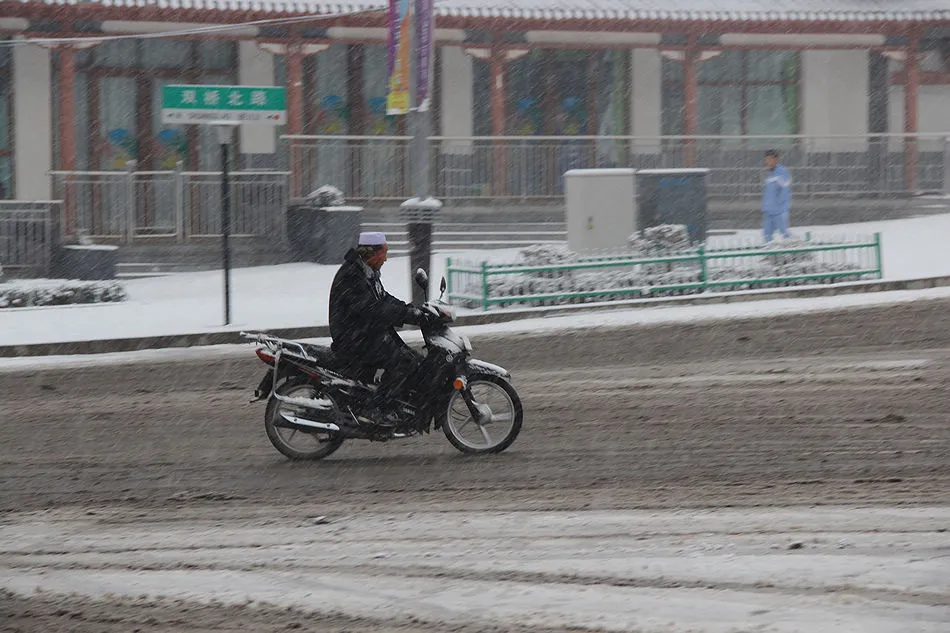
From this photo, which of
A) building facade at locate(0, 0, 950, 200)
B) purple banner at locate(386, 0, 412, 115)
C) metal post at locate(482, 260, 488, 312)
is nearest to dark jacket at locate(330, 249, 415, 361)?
metal post at locate(482, 260, 488, 312)

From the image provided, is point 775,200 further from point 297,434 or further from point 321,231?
point 297,434

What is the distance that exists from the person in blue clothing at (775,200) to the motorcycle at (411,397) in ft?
44.7

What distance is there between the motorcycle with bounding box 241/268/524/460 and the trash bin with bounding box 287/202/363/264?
13.8m

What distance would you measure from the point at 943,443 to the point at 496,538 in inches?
136

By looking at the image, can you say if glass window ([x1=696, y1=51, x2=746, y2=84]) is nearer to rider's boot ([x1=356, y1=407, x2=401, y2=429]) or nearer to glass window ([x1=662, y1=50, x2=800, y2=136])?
glass window ([x1=662, y1=50, x2=800, y2=136])

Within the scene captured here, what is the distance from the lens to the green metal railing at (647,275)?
59.8ft

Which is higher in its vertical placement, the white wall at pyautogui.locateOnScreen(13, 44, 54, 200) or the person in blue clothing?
the white wall at pyautogui.locateOnScreen(13, 44, 54, 200)

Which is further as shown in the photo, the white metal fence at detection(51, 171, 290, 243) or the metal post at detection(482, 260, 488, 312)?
the white metal fence at detection(51, 171, 290, 243)

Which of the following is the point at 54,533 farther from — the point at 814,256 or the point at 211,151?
the point at 211,151

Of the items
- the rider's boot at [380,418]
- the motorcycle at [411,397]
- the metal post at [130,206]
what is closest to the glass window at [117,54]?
the metal post at [130,206]

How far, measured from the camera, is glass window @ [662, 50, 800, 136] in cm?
3075

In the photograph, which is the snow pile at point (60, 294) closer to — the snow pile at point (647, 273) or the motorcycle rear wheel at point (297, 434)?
the snow pile at point (647, 273)

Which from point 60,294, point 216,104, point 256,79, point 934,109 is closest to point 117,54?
point 256,79

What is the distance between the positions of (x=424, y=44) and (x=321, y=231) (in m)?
7.19
